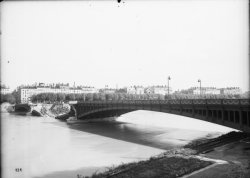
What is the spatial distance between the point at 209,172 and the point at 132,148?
1733cm

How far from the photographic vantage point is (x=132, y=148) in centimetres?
3438

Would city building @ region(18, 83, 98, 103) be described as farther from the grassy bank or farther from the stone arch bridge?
the grassy bank

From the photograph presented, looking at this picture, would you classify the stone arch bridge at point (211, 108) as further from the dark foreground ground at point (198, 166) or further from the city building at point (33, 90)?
the city building at point (33, 90)

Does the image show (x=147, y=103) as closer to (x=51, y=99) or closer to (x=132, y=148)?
(x=132, y=148)

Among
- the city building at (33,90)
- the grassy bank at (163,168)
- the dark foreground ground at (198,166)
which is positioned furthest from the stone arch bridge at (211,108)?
the city building at (33,90)

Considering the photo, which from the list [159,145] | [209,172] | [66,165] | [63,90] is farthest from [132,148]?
[63,90]

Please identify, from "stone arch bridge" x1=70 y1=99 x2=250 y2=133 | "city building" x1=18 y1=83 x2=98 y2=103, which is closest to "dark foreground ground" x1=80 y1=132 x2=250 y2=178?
"stone arch bridge" x1=70 y1=99 x2=250 y2=133

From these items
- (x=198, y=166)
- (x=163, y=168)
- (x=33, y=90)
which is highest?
(x=33, y=90)

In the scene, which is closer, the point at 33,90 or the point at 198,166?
the point at 198,166

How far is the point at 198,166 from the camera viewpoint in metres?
18.9

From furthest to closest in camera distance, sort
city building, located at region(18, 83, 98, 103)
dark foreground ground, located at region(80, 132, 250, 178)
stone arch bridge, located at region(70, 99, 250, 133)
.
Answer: city building, located at region(18, 83, 98, 103) < stone arch bridge, located at region(70, 99, 250, 133) < dark foreground ground, located at region(80, 132, 250, 178)

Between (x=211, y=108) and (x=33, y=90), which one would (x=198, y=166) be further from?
(x=33, y=90)

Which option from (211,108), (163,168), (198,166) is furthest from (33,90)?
(198,166)

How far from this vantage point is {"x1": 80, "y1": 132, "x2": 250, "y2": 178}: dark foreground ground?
17422mm
